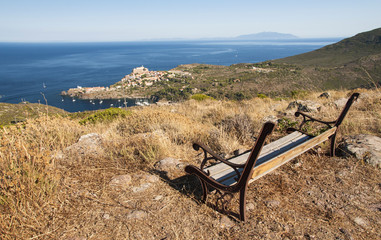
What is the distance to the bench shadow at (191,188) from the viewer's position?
2.33 meters

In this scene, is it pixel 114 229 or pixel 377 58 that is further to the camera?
pixel 377 58

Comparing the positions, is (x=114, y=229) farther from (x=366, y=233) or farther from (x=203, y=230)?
(x=366, y=233)

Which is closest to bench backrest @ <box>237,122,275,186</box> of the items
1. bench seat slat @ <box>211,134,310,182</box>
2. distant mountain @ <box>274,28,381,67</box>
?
bench seat slat @ <box>211,134,310,182</box>

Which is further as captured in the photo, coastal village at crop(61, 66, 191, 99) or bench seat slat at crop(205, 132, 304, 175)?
coastal village at crop(61, 66, 191, 99)

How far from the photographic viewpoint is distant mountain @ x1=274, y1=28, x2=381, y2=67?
50750mm

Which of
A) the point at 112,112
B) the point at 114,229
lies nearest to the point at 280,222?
the point at 114,229

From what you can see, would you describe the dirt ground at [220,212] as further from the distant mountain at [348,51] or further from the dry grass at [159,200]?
the distant mountain at [348,51]


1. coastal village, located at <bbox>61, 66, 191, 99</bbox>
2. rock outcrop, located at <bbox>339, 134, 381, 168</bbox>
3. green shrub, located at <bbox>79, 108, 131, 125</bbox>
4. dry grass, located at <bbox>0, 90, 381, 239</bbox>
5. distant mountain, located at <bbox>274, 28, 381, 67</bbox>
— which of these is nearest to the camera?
dry grass, located at <bbox>0, 90, 381, 239</bbox>

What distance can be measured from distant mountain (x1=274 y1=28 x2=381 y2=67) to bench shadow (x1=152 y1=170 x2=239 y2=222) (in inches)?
2301

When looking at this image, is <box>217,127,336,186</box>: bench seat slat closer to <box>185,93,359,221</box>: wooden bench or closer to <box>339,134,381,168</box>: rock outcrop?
<box>185,93,359,221</box>: wooden bench

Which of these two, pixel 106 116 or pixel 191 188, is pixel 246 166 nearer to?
pixel 191 188

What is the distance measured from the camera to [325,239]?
192 cm

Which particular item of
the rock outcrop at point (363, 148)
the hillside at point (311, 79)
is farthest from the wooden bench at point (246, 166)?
the hillside at point (311, 79)

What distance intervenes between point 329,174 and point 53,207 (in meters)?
3.48
